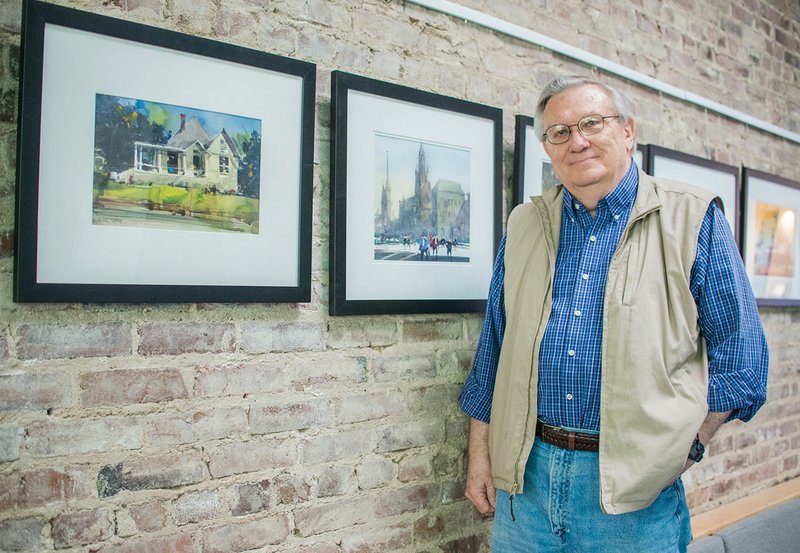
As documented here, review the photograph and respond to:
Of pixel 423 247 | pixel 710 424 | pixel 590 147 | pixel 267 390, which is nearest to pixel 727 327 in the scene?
pixel 710 424

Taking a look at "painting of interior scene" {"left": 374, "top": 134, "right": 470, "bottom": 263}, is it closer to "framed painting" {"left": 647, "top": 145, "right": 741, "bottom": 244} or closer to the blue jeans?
the blue jeans

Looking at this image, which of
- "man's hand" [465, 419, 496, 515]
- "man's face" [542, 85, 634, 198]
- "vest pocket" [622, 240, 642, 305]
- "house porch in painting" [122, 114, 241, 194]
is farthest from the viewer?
"man's hand" [465, 419, 496, 515]

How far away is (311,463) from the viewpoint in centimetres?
152

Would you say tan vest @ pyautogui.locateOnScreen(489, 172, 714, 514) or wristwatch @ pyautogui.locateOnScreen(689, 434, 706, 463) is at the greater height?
tan vest @ pyautogui.locateOnScreen(489, 172, 714, 514)

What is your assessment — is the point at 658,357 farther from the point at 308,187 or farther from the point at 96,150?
the point at 96,150

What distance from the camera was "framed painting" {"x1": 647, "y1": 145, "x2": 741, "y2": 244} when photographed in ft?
7.43

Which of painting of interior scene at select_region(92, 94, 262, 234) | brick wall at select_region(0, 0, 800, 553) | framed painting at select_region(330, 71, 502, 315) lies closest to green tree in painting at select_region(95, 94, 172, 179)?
painting of interior scene at select_region(92, 94, 262, 234)

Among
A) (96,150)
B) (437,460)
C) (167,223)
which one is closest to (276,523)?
(437,460)

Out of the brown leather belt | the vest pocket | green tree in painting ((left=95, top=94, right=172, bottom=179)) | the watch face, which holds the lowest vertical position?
the watch face

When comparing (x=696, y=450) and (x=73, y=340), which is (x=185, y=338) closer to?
(x=73, y=340)

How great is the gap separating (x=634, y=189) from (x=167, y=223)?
1.08 metres

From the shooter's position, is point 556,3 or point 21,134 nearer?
point 21,134

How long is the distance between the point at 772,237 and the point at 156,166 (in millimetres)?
2576

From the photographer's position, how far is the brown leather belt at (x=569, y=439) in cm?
140
